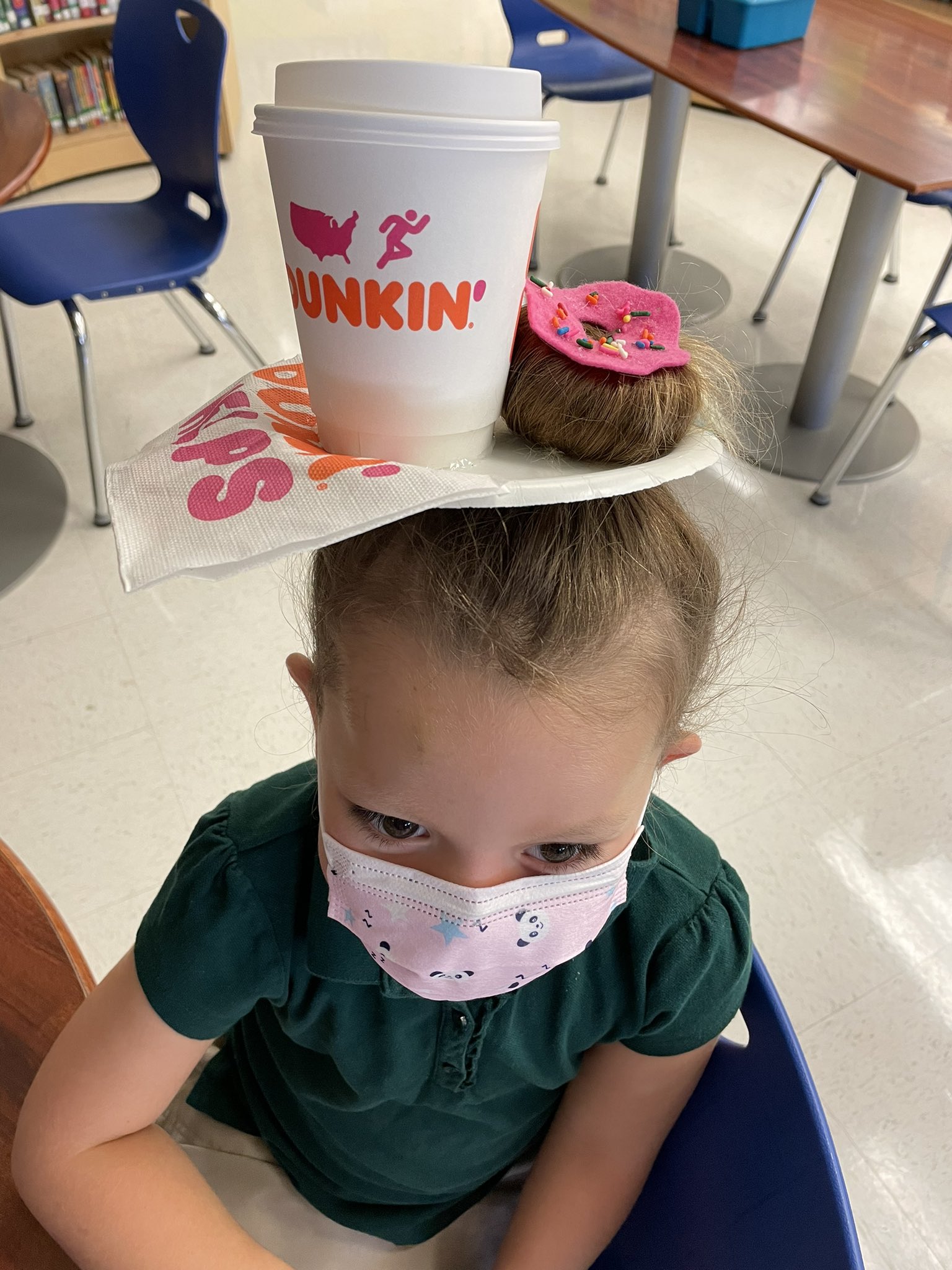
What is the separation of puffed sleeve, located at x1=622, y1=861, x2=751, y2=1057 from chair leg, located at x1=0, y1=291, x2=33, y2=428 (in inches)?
86.4

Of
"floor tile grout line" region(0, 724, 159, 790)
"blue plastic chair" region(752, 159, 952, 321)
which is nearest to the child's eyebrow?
"floor tile grout line" region(0, 724, 159, 790)

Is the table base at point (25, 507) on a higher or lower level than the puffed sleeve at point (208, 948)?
lower

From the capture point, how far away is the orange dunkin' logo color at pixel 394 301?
0.39 m

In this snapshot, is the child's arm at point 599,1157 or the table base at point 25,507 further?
the table base at point 25,507

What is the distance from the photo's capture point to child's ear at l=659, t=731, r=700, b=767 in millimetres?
656

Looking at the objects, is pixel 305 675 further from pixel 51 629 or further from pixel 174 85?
pixel 174 85


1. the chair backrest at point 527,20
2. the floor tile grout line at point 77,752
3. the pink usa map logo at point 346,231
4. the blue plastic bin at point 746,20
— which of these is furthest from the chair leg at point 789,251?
the pink usa map logo at point 346,231

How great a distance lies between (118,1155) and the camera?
2.16 feet

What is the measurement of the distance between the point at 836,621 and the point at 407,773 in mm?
1710

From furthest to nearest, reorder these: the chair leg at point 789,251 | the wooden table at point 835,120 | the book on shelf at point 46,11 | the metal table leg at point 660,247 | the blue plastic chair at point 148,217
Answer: the book on shelf at point 46,11 < the chair leg at point 789,251 < the metal table leg at point 660,247 < the blue plastic chair at point 148,217 < the wooden table at point 835,120

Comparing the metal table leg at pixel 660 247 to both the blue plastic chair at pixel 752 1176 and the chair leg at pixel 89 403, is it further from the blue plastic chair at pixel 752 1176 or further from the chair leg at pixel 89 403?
the blue plastic chair at pixel 752 1176

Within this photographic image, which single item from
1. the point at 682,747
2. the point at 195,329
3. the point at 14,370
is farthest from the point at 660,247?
the point at 682,747

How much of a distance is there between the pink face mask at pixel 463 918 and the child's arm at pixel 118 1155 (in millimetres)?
168

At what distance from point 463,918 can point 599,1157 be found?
0.29 meters
